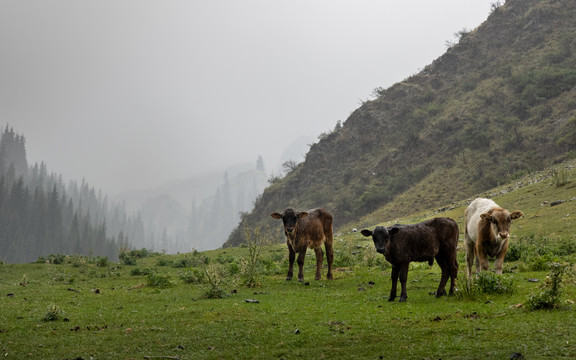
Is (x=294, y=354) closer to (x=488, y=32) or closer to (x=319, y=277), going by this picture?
(x=319, y=277)

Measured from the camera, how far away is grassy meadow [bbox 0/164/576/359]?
661cm

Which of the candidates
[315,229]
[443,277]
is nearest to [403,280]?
[443,277]

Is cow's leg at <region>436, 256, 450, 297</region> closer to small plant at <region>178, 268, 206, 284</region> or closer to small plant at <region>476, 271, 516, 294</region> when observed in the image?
small plant at <region>476, 271, 516, 294</region>

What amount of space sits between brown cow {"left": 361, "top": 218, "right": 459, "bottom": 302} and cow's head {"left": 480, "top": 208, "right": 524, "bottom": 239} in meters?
1.53

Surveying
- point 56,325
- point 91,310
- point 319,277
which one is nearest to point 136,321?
point 56,325

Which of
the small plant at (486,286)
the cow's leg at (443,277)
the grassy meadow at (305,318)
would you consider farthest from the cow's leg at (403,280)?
the small plant at (486,286)

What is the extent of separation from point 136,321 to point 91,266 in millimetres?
17133

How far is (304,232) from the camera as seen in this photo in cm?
1540

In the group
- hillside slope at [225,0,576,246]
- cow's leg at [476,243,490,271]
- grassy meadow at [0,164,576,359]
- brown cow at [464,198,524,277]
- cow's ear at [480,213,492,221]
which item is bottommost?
grassy meadow at [0,164,576,359]

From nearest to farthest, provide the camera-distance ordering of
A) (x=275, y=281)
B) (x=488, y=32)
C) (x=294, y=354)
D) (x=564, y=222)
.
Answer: (x=294, y=354)
(x=275, y=281)
(x=564, y=222)
(x=488, y=32)

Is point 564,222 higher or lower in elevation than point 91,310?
higher

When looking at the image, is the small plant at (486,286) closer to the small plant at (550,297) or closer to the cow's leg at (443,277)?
the cow's leg at (443,277)

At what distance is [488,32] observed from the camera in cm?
8281

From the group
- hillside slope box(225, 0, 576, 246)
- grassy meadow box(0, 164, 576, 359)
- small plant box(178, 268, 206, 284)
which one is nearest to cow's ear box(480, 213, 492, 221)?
grassy meadow box(0, 164, 576, 359)
